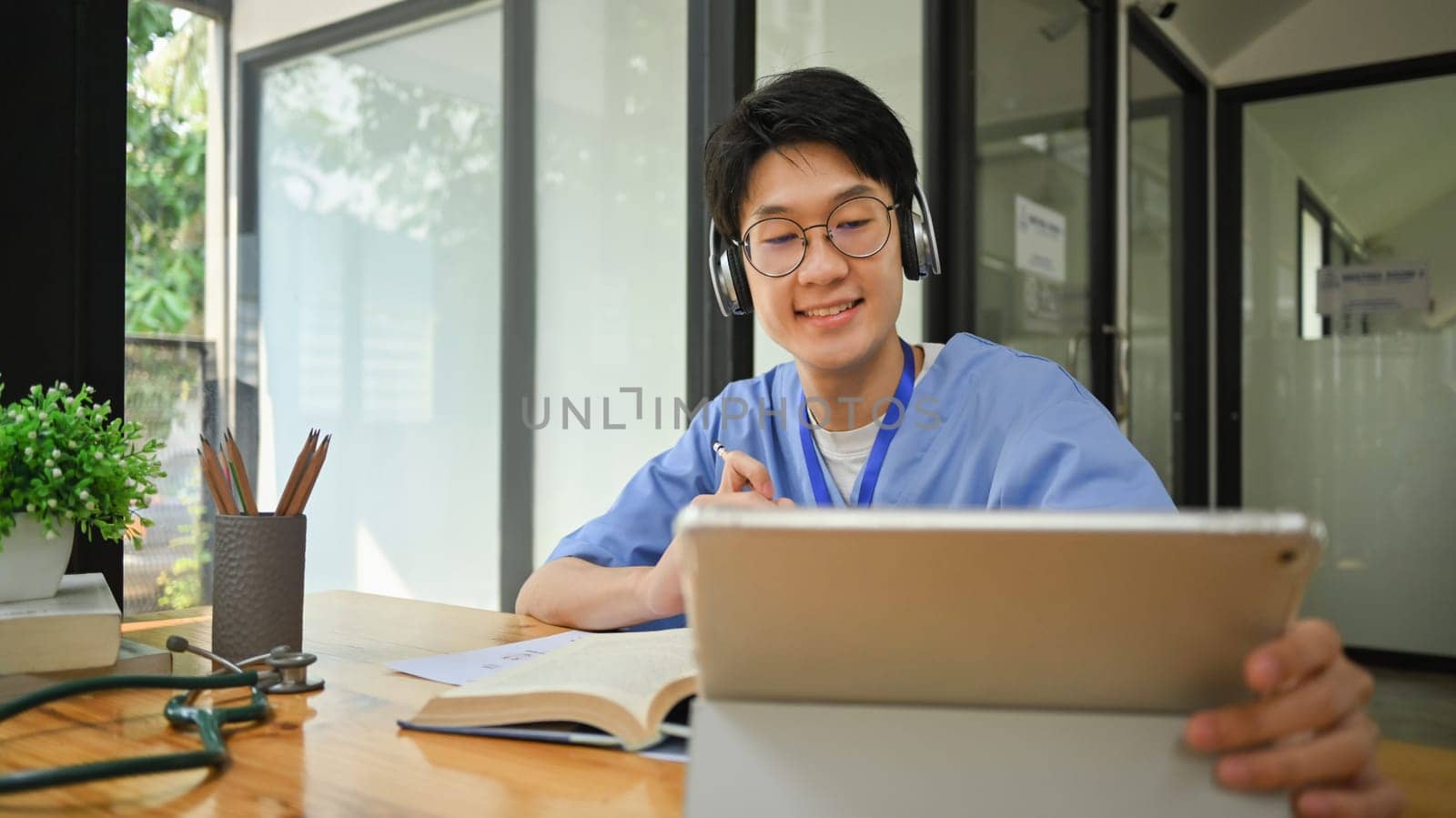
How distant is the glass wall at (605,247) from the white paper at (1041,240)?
3.79ft

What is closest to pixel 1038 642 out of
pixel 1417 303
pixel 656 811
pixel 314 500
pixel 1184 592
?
pixel 1184 592

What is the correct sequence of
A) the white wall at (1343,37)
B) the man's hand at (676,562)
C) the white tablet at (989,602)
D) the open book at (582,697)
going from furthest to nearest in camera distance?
the white wall at (1343,37), the man's hand at (676,562), the open book at (582,697), the white tablet at (989,602)

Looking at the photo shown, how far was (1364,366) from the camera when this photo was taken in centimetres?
397

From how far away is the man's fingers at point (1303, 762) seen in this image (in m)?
0.47

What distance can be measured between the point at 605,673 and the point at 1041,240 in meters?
2.66

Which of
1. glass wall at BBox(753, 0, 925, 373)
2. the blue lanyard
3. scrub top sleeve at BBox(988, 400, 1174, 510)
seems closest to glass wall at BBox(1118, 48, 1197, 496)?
glass wall at BBox(753, 0, 925, 373)

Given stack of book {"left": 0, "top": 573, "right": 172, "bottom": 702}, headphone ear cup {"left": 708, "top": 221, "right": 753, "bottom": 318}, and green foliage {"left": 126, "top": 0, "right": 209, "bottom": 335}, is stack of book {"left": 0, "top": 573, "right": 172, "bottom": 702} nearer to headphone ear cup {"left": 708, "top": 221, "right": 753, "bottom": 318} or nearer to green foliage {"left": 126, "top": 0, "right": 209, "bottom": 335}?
green foliage {"left": 126, "top": 0, "right": 209, "bottom": 335}

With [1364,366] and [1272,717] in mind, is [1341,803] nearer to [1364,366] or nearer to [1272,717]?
[1272,717]

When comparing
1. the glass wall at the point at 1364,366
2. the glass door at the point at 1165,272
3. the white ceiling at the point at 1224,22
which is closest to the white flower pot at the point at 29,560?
the glass door at the point at 1165,272

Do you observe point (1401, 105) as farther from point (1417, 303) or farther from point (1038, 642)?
point (1038, 642)

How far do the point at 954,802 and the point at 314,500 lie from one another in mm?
1514

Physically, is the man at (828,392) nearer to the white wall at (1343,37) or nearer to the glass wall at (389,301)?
the glass wall at (389,301)

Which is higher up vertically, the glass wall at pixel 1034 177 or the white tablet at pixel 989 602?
the glass wall at pixel 1034 177

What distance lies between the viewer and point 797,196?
4.31ft
